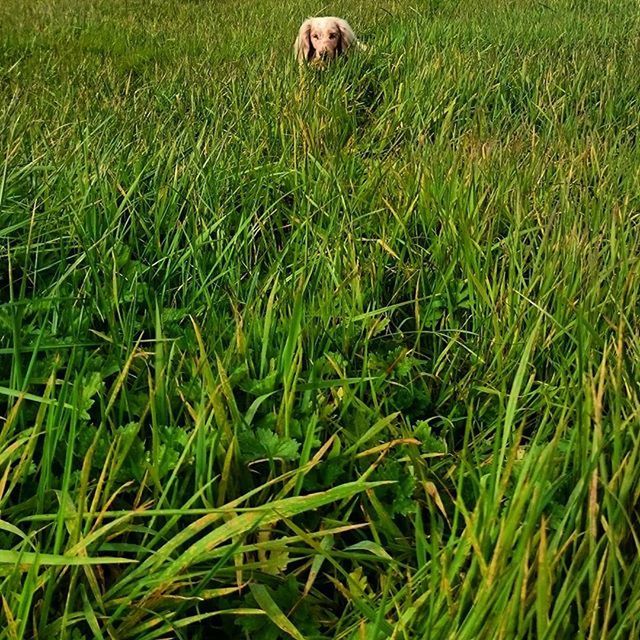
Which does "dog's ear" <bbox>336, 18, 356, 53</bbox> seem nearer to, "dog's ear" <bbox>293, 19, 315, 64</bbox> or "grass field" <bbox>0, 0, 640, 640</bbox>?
"dog's ear" <bbox>293, 19, 315, 64</bbox>

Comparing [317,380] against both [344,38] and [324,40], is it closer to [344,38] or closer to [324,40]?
[324,40]

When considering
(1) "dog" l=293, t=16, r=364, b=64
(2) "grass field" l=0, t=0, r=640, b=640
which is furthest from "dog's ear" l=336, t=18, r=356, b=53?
(2) "grass field" l=0, t=0, r=640, b=640

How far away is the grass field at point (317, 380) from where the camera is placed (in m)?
0.82

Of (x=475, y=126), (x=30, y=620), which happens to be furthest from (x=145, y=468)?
(x=475, y=126)

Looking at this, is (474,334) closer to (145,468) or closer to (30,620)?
(145,468)

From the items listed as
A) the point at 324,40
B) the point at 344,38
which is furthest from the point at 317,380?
the point at 344,38

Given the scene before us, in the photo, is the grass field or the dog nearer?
the grass field

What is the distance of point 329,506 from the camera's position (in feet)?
3.42

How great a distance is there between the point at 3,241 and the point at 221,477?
2.77ft

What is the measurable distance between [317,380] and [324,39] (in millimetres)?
3184

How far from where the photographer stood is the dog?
380cm

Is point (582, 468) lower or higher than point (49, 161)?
lower

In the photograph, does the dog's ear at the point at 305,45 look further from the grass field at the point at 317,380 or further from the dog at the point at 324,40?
the grass field at the point at 317,380

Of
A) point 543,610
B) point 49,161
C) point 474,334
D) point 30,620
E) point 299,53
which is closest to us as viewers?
point 543,610
